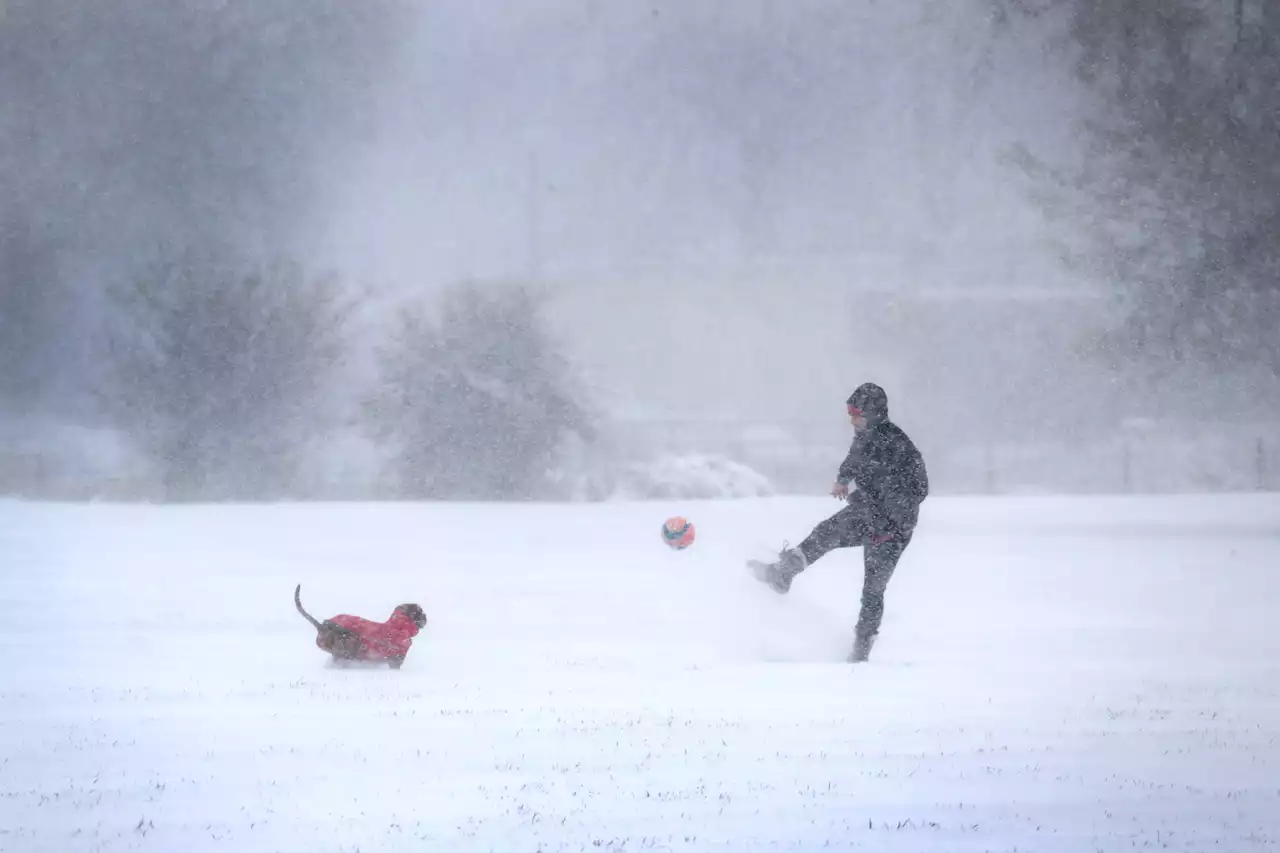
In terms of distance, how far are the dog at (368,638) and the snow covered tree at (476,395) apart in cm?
1766

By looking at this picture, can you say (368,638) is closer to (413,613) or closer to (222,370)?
(413,613)

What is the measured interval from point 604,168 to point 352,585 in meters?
28.6

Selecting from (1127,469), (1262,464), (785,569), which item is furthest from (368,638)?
(1262,464)

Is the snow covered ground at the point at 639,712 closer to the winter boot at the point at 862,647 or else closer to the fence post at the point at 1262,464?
the winter boot at the point at 862,647

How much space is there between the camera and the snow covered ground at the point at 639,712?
419cm

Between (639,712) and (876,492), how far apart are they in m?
1.97

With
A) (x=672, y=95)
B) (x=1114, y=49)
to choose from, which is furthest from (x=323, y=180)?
(x=1114, y=49)

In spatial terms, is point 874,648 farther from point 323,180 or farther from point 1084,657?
point 323,180

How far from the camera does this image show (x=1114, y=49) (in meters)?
17.6

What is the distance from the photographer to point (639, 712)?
5941mm

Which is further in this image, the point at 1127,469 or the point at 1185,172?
the point at 1127,469

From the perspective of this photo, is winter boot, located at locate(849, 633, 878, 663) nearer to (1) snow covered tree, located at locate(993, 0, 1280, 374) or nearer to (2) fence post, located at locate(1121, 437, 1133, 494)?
(1) snow covered tree, located at locate(993, 0, 1280, 374)

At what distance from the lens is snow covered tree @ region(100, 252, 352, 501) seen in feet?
83.7

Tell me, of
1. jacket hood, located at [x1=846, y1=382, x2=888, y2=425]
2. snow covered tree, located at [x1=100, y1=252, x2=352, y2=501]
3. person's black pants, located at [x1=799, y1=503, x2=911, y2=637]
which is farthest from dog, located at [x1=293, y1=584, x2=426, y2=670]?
snow covered tree, located at [x1=100, y1=252, x2=352, y2=501]
